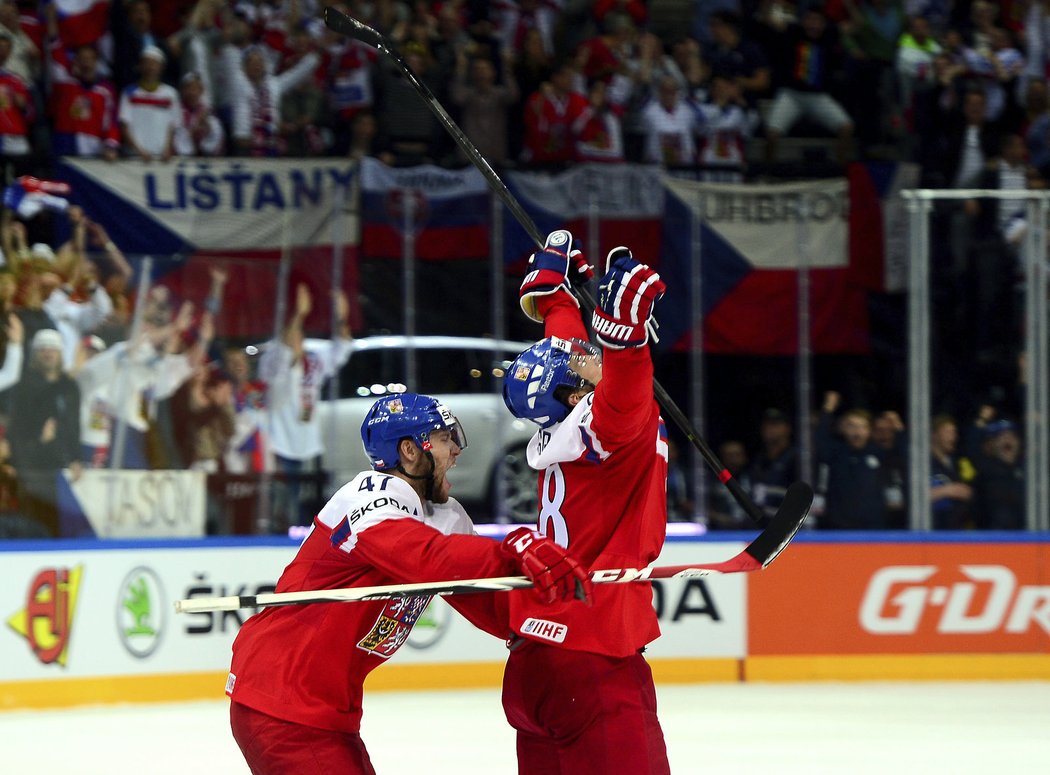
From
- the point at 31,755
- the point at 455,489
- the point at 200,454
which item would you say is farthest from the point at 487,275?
the point at 31,755

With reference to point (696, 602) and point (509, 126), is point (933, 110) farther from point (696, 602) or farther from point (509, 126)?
point (696, 602)

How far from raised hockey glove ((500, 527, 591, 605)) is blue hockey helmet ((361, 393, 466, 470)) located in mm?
292

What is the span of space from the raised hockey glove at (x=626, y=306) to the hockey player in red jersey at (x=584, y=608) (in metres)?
0.31

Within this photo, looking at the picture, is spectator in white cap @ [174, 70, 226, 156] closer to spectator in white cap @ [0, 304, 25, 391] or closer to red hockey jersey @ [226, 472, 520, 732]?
spectator in white cap @ [0, 304, 25, 391]

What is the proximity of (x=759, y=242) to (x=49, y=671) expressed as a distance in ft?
13.7

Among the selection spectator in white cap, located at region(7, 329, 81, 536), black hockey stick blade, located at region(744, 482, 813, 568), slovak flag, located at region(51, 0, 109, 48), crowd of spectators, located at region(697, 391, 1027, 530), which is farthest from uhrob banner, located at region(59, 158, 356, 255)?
black hockey stick blade, located at region(744, 482, 813, 568)

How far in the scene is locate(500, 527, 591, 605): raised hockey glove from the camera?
3.12 m

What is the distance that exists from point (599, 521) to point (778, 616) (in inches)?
198

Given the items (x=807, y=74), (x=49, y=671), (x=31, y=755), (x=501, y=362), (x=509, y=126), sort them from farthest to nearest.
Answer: (x=807, y=74) < (x=509, y=126) < (x=501, y=362) < (x=49, y=671) < (x=31, y=755)

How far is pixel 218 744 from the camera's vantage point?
6.59 meters

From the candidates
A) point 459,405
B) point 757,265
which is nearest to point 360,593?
point 459,405

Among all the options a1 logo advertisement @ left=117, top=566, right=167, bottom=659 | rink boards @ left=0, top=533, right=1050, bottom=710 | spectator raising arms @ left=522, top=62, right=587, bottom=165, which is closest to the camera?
a1 logo advertisement @ left=117, top=566, right=167, bottom=659

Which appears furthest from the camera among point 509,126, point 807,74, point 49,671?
point 807,74

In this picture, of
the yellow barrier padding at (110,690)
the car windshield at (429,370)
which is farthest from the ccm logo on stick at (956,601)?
the yellow barrier padding at (110,690)
